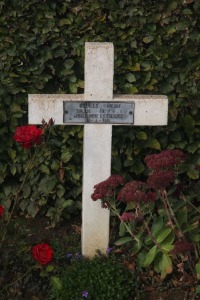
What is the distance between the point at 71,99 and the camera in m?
4.05

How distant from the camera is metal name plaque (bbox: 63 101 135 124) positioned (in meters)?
4.07

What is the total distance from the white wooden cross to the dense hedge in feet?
2.40

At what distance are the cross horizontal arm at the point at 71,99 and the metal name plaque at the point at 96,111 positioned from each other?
0.10 feet

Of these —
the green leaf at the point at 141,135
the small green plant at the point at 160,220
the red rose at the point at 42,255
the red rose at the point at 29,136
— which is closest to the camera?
the red rose at the point at 29,136

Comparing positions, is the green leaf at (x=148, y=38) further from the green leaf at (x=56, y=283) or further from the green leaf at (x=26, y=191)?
the green leaf at (x=56, y=283)

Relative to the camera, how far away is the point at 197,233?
13.5 feet

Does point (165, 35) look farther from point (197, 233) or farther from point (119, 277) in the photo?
point (119, 277)

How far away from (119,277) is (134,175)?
132 cm

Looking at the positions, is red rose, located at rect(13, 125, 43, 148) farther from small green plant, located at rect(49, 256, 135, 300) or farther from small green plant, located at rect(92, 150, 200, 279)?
small green plant, located at rect(49, 256, 135, 300)

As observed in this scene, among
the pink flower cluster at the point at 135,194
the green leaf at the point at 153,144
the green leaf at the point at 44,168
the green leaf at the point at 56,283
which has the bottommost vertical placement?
the green leaf at the point at 56,283

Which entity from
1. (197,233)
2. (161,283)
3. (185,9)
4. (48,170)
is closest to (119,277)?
(161,283)

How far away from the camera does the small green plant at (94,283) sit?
3.85 m

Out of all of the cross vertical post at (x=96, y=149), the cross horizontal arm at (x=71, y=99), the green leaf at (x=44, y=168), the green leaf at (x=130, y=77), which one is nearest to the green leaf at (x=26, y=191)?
the green leaf at (x=44, y=168)

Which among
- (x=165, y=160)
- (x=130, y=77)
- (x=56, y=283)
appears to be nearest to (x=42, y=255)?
(x=56, y=283)
